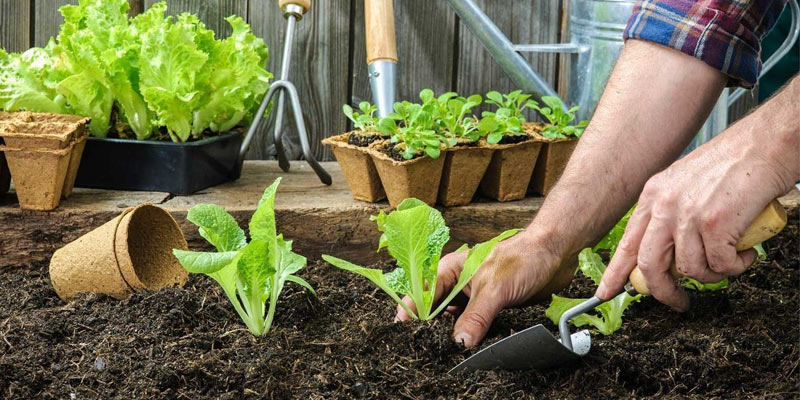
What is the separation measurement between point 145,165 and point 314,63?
0.74 metres

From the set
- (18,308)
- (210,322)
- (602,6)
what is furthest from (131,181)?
(602,6)

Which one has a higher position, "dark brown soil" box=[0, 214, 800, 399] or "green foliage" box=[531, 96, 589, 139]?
"green foliage" box=[531, 96, 589, 139]

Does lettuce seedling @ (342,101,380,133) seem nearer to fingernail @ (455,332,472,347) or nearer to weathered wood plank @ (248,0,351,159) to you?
weathered wood plank @ (248,0,351,159)

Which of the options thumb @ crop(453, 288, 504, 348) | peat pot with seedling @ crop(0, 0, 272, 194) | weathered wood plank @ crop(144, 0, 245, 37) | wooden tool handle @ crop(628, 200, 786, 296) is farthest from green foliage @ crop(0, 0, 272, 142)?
wooden tool handle @ crop(628, 200, 786, 296)

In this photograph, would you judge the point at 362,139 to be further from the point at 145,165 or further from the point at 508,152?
the point at 145,165

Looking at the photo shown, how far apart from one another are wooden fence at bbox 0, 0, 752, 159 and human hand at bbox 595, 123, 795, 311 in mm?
1474

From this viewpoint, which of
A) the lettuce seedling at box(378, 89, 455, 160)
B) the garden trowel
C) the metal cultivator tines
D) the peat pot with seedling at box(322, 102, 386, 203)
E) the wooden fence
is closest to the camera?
the garden trowel

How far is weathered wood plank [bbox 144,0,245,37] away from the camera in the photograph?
2463 millimetres

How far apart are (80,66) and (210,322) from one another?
2.45 feet

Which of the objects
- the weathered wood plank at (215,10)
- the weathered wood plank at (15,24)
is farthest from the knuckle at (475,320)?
the weathered wood plank at (15,24)

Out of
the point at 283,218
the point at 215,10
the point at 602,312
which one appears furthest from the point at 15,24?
the point at 602,312

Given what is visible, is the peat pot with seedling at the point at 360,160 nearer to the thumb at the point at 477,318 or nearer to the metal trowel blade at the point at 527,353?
the thumb at the point at 477,318

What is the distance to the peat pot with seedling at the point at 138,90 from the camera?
1898 mm

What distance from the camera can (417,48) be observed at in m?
2.59
